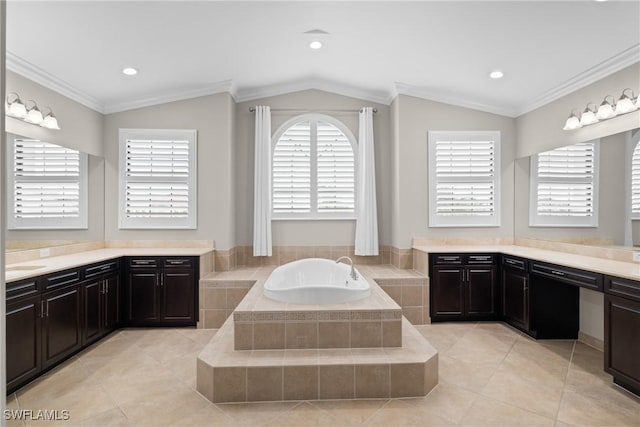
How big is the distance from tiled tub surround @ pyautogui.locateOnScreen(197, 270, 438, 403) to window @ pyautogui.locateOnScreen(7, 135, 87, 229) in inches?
96.8

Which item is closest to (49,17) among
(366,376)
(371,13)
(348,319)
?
(371,13)

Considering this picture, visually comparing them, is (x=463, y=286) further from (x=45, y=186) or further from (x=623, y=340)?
(x=45, y=186)

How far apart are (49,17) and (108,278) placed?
8.23ft

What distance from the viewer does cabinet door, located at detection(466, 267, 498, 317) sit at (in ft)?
14.4

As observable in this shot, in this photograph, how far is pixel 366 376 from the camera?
2615 mm

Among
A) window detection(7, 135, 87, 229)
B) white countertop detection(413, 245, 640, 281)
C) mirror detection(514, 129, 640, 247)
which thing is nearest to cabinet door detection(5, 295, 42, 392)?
window detection(7, 135, 87, 229)

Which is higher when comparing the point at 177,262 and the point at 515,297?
the point at 177,262

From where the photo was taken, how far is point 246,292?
4.30 metres

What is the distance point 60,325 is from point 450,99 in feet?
16.9

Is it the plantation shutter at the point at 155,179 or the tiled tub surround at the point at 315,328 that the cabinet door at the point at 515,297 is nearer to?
the tiled tub surround at the point at 315,328

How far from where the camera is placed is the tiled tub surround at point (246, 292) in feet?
14.1

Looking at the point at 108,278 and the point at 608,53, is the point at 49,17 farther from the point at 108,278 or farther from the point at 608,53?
the point at 608,53

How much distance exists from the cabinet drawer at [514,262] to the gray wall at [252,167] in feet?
5.15

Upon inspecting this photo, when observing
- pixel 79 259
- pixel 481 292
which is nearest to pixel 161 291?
pixel 79 259
